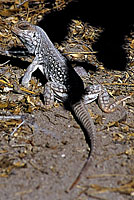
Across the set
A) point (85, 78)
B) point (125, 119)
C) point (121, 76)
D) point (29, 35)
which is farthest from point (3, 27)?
point (125, 119)

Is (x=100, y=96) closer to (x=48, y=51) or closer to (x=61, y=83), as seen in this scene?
(x=61, y=83)

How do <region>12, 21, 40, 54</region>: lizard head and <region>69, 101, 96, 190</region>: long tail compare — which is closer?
<region>69, 101, 96, 190</region>: long tail

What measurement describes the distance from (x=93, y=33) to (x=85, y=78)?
1.47 metres

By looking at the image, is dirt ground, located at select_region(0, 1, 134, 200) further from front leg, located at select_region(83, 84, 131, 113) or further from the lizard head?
the lizard head

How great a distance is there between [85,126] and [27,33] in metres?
2.07

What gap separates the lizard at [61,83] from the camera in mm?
4816

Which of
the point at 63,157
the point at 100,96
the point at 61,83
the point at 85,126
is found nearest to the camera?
the point at 63,157

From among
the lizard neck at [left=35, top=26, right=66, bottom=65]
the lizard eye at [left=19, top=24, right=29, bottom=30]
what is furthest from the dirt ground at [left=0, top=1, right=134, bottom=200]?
the lizard eye at [left=19, top=24, right=29, bottom=30]

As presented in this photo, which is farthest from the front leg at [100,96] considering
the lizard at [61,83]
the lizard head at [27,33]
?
the lizard head at [27,33]

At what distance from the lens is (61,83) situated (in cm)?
539

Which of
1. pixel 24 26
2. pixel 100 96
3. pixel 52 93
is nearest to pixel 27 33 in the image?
pixel 24 26

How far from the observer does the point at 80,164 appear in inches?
162

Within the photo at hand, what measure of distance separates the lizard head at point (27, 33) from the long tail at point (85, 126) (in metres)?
1.50

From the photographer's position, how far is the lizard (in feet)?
15.8
